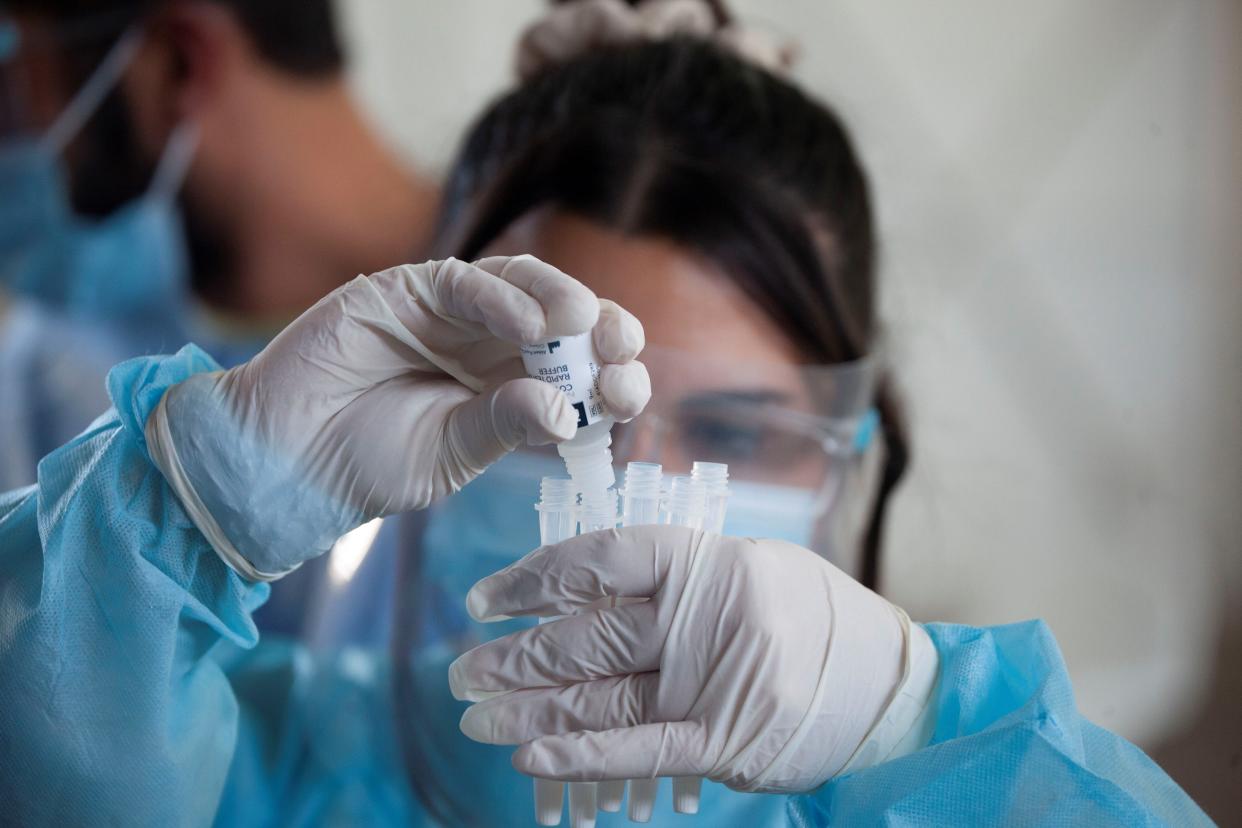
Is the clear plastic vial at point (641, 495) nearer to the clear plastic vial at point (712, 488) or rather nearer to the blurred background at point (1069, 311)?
the clear plastic vial at point (712, 488)

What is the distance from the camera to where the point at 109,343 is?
2.12 m

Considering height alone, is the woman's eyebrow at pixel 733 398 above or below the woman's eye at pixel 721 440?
above

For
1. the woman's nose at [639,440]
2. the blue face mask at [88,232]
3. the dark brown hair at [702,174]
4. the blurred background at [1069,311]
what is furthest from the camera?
the blue face mask at [88,232]

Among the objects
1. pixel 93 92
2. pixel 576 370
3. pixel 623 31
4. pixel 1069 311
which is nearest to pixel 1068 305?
pixel 1069 311

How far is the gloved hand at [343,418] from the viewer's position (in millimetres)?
668

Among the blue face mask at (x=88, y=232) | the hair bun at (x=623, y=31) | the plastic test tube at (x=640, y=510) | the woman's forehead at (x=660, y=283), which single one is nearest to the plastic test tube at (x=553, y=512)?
the plastic test tube at (x=640, y=510)

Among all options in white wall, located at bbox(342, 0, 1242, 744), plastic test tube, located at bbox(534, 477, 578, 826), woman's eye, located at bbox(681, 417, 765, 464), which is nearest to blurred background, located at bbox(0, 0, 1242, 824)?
white wall, located at bbox(342, 0, 1242, 744)

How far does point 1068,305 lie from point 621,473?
88cm

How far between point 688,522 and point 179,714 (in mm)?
448

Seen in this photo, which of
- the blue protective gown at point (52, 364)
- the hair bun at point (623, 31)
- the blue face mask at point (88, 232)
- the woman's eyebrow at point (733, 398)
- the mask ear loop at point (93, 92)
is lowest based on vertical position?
the blue protective gown at point (52, 364)

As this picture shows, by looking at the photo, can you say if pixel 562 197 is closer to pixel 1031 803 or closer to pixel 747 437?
pixel 747 437

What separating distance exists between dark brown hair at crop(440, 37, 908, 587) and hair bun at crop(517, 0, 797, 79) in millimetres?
36

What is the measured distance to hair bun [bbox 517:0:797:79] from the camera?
4.20 ft

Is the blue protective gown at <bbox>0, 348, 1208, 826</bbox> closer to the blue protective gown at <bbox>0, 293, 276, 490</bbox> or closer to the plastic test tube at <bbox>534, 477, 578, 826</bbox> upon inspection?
the plastic test tube at <bbox>534, 477, 578, 826</bbox>
